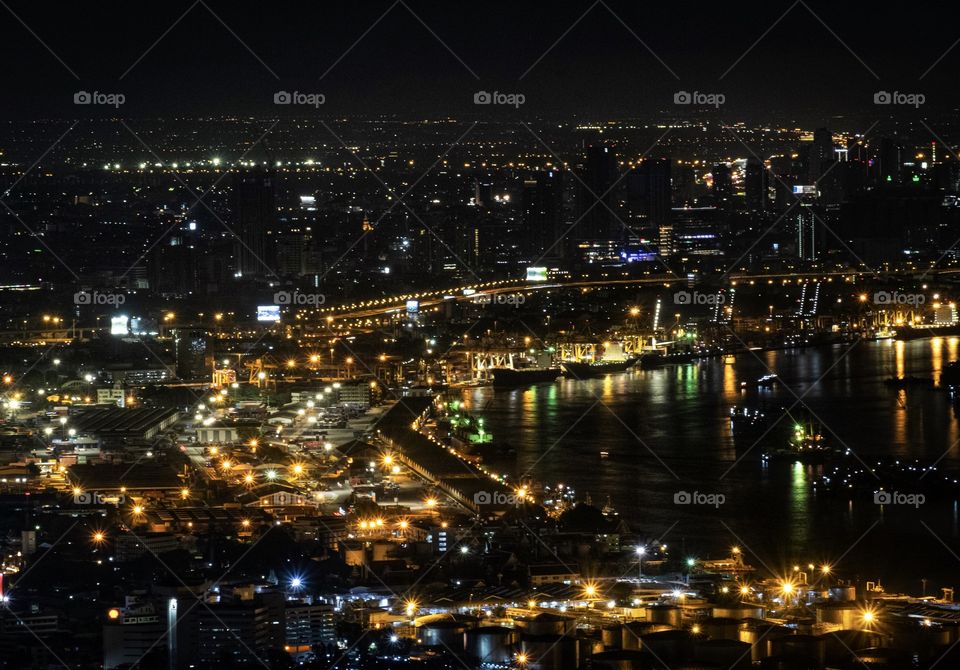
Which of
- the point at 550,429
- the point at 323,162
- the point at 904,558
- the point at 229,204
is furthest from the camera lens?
the point at 323,162

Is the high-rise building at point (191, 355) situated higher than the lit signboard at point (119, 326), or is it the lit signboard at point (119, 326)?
the lit signboard at point (119, 326)

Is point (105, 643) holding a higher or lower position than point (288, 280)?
lower

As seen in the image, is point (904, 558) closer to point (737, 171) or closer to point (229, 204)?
point (229, 204)

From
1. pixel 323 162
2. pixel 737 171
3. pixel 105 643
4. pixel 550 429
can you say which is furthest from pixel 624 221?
pixel 105 643

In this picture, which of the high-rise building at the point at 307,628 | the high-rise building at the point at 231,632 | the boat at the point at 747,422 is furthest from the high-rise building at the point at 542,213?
the high-rise building at the point at 231,632

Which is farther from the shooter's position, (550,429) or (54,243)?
(54,243)

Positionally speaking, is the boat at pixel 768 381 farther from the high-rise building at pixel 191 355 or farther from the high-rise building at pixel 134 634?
the high-rise building at pixel 134 634
